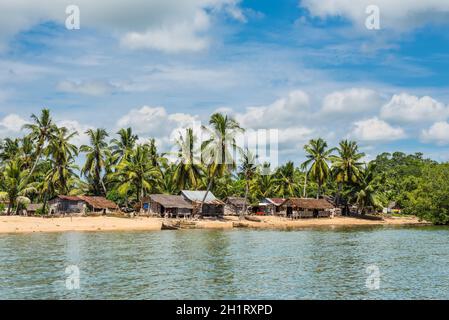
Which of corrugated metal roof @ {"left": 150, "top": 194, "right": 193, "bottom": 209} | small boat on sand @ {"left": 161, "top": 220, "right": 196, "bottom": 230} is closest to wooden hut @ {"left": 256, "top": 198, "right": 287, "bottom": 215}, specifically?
corrugated metal roof @ {"left": 150, "top": 194, "right": 193, "bottom": 209}

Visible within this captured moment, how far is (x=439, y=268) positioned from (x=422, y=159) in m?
112

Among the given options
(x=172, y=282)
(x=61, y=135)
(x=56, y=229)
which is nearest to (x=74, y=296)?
(x=172, y=282)

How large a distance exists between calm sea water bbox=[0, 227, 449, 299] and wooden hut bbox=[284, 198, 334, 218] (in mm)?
37658

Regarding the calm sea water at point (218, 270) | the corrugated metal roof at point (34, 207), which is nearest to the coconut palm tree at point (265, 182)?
the corrugated metal roof at point (34, 207)

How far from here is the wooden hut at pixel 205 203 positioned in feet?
228

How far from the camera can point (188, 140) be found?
69.8m

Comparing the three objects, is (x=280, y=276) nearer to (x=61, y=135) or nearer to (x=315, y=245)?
(x=315, y=245)

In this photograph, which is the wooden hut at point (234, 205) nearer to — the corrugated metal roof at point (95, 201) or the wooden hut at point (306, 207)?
the wooden hut at point (306, 207)

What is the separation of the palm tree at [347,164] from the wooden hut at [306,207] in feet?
16.8

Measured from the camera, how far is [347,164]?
7812cm

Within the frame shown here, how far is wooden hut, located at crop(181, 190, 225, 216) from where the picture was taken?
6938cm

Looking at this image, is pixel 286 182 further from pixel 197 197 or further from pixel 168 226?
pixel 168 226

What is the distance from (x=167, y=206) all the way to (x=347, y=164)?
31.3 meters

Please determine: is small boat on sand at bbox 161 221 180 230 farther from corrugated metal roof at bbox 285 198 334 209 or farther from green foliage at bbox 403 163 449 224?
green foliage at bbox 403 163 449 224
